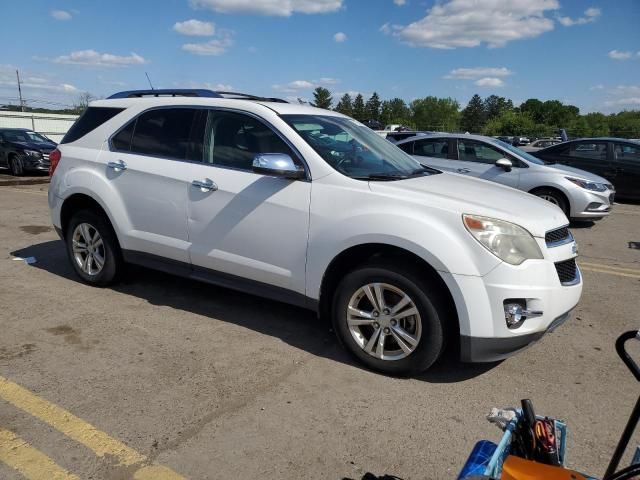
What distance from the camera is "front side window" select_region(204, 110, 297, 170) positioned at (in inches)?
163

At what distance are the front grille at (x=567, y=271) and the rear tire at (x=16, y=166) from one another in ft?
52.9

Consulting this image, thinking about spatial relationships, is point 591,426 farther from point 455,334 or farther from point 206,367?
point 206,367

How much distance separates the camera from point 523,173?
969cm

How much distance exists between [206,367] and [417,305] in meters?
1.50

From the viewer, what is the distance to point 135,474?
2.56 meters

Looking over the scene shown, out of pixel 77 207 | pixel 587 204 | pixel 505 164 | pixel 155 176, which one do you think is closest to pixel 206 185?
pixel 155 176

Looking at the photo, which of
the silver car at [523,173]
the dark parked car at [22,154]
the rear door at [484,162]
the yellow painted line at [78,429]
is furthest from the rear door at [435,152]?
the dark parked car at [22,154]

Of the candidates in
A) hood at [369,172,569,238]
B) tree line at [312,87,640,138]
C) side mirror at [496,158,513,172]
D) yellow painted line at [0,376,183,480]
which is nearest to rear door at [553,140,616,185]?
side mirror at [496,158,513,172]

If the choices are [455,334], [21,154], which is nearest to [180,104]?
[455,334]

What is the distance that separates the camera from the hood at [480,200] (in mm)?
3408

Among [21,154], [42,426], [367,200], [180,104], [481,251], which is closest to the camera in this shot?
[42,426]

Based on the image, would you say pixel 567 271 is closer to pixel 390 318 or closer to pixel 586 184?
pixel 390 318

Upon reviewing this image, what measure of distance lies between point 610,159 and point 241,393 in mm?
11802

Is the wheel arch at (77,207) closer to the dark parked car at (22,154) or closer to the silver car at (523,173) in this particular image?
the silver car at (523,173)
